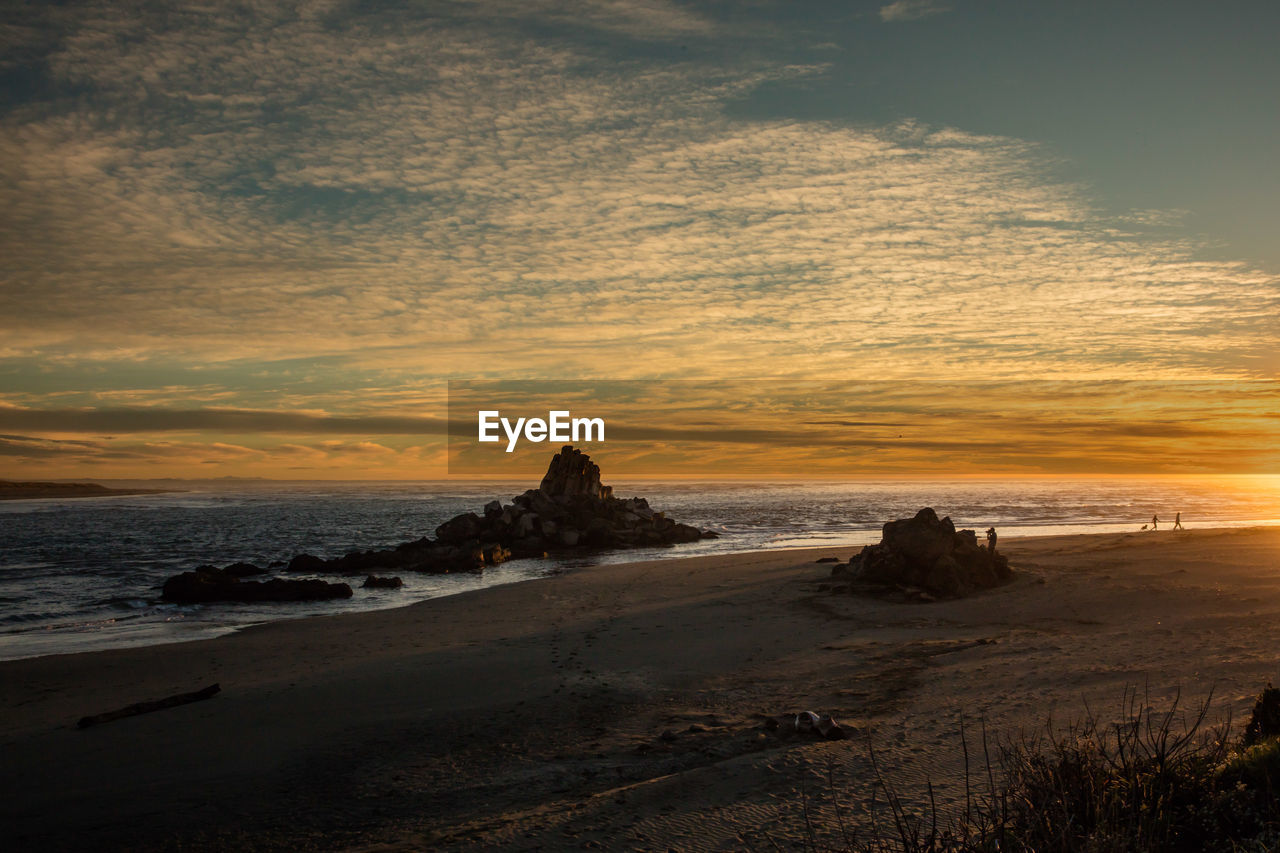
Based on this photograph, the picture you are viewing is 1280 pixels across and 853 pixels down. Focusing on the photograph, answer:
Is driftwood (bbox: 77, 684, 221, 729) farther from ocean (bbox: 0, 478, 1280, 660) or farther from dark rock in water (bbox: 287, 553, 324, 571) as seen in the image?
dark rock in water (bbox: 287, 553, 324, 571)

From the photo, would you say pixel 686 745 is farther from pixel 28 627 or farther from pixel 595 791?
pixel 28 627

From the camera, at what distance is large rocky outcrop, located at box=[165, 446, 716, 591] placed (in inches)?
1219

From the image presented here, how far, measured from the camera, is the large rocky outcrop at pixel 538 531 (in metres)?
31.0

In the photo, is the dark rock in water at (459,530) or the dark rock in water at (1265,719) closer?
the dark rock in water at (1265,719)

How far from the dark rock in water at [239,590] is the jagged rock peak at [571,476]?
73.5 ft

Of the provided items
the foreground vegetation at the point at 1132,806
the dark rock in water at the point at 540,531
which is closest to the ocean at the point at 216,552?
the dark rock in water at the point at 540,531

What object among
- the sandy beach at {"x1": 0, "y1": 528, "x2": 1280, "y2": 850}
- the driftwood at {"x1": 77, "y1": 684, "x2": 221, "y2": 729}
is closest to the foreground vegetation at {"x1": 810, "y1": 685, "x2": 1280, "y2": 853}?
the sandy beach at {"x1": 0, "y1": 528, "x2": 1280, "y2": 850}

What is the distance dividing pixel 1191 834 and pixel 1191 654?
305 inches

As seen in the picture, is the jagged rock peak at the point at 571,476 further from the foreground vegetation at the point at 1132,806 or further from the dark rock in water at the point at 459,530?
the foreground vegetation at the point at 1132,806

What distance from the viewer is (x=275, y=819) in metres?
6.84

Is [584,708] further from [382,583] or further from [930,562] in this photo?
[382,583]

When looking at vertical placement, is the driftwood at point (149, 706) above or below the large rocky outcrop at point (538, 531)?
above

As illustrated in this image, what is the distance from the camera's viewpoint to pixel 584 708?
9906 millimetres

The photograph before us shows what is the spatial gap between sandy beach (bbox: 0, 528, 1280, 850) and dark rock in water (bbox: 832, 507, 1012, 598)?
95 centimetres
